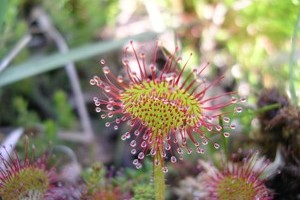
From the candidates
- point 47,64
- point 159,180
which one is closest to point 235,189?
point 159,180

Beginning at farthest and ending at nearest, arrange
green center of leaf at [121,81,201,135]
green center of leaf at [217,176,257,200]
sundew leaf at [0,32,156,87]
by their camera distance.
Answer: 1. sundew leaf at [0,32,156,87]
2. green center of leaf at [217,176,257,200]
3. green center of leaf at [121,81,201,135]

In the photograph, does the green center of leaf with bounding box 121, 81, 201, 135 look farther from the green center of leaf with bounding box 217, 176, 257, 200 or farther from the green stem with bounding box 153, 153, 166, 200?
the green center of leaf with bounding box 217, 176, 257, 200

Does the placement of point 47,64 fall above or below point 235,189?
above

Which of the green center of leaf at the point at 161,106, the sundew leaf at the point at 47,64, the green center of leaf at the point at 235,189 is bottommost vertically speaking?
the green center of leaf at the point at 235,189

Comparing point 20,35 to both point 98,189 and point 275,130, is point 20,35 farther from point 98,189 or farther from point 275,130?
point 275,130

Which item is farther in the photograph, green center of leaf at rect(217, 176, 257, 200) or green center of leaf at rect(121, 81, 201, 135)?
green center of leaf at rect(217, 176, 257, 200)

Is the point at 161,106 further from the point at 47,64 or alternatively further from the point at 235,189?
the point at 47,64

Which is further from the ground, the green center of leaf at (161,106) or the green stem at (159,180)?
the green center of leaf at (161,106)

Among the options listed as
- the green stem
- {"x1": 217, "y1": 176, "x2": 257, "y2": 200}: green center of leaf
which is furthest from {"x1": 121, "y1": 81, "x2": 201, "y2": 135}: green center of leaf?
{"x1": 217, "y1": 176, "x2": 257, "y2": 200}: green center of leaf

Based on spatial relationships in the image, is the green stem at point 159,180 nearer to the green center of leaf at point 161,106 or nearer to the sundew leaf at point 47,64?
the green center of leaf at point 161,106

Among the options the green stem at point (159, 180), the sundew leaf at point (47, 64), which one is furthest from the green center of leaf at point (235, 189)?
the sundew leaf at point (47, 64)

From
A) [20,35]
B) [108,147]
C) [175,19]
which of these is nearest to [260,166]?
[108,147]

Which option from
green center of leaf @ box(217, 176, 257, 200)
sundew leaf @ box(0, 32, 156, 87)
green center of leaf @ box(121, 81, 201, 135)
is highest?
sundew leaf @ box(0, 32, 156, 87)

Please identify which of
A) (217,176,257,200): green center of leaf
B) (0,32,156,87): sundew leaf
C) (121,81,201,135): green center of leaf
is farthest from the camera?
(0,32,156,87): sundew leaf
